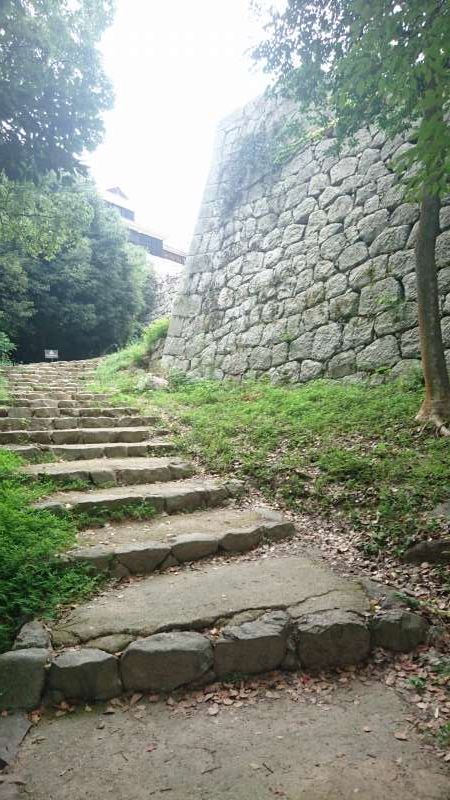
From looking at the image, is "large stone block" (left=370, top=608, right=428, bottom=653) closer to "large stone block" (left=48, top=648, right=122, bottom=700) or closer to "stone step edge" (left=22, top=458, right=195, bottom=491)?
"large stone block" (left=48, top=648, right=122, bottom=700)

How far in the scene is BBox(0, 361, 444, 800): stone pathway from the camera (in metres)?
2.12

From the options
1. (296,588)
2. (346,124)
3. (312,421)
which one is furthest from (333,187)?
(296,588)

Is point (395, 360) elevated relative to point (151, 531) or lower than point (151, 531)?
elevated

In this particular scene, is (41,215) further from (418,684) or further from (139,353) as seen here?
(418,684)

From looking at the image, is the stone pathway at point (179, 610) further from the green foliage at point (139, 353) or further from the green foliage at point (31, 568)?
the green foliage at point (139, 353)

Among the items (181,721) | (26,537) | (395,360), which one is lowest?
(181,721)

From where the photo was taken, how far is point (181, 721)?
6.72 feet

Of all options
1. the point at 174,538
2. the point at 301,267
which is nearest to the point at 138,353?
the point at 301,267

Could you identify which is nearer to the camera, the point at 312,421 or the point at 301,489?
the point at 301,489

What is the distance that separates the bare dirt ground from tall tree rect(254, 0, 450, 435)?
108 inches

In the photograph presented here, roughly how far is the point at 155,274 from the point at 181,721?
55.5 ft

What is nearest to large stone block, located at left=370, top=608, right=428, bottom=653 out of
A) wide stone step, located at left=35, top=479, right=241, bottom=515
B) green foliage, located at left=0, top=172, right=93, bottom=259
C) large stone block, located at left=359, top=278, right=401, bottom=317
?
wide stone step, located at left=35, top=479, right=241, bottom=515

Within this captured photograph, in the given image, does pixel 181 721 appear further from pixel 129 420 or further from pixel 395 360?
pixel 395 360

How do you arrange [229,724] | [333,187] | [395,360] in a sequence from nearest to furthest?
[229,724]
[395,360]
[333,187]
